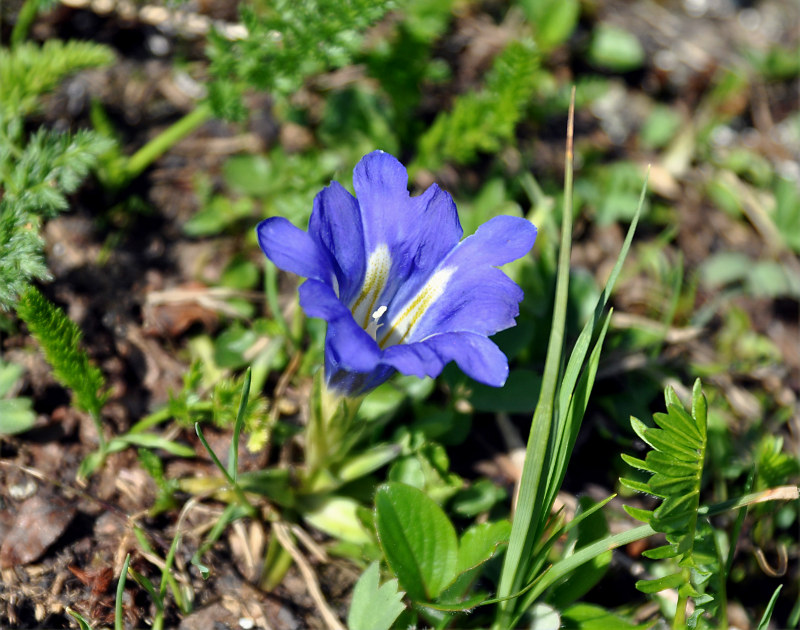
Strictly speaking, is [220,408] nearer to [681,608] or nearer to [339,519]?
[339,519]

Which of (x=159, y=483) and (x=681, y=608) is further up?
(x=159, y=483)

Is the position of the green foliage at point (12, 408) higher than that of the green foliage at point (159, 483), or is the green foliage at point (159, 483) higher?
the green foliage at point (12, 408)

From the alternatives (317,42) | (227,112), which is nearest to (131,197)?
(227,112)

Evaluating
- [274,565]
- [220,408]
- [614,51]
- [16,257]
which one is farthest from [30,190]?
[614,51]

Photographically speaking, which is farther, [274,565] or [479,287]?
[274,565]

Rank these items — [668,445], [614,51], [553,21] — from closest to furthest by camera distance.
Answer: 1. [668,445]
2. [553,21]
3. [614,51]

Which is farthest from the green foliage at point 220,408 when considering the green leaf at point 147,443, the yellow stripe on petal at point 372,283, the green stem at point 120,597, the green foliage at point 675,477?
the green foliage at point 675,477

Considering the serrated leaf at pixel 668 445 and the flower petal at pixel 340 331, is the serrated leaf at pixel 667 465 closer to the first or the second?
the serrated leaf at pixel 668 445
